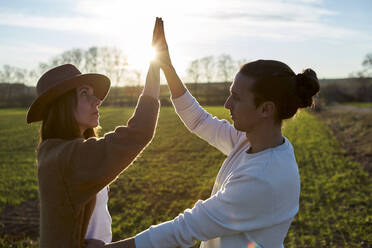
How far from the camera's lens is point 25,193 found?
10242 millimetres

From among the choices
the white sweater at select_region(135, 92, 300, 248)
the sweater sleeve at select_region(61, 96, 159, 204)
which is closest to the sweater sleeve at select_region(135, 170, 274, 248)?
the white sweater at select_region(135, 92, 300, 248)

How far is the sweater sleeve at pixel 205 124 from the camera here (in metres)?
2.84

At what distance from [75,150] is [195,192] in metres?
8.84

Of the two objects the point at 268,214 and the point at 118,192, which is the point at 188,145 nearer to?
the point at 118,192

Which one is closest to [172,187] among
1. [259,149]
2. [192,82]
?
[259,149]

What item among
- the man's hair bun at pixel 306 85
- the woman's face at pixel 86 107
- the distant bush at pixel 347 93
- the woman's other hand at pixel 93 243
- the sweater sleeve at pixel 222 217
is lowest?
the distant bush at pixel 347 93

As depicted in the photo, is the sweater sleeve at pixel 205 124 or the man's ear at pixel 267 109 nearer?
the man's ear at pixel 267 109

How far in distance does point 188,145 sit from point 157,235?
18866 millimetres

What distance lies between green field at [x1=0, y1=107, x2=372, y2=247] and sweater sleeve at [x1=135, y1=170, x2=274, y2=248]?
77.3 inches

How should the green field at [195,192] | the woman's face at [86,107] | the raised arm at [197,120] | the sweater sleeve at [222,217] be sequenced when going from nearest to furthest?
the sweater sleeve at [222,217] → the woman's face at [86,107] → the raised arm at [197,120] → the green field at [195,192]

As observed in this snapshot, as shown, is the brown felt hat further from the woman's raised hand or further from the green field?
the green field

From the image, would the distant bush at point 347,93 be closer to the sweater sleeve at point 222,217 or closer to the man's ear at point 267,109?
the man's ear at point 267,109

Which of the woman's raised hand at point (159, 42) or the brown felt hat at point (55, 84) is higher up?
the woman's raised hand at point (159, 42)

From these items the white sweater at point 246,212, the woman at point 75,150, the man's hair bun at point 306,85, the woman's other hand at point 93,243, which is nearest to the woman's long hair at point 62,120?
the woman at point 75,150
